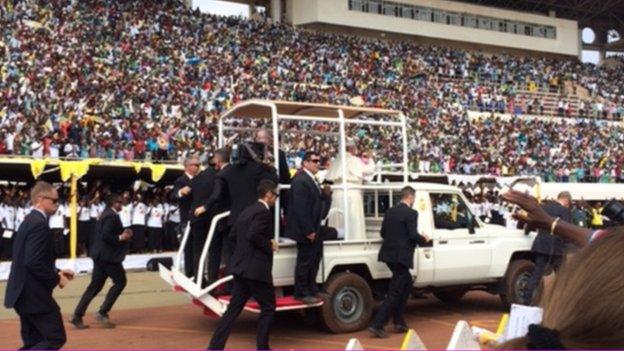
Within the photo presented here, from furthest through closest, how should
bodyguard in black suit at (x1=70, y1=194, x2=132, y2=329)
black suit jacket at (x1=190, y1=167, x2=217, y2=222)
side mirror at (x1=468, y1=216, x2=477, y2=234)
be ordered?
1. side mirror at (x1=468, y1=216, x2=477, y2=234)
2. bodyguard in black suit at (x1=70, y1=194, x2=132, y2=329)
3. black suit jacket at (x1=190, y1=167, x2=217, y2=222)

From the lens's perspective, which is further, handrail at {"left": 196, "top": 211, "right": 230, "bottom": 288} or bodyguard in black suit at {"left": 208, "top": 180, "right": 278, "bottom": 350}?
handrail at {"left": 196, "top": 211, "right": 230, "bottom": 288}

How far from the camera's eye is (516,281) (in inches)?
409

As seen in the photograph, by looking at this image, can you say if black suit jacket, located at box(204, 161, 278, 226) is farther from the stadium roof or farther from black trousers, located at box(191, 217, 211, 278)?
the stadium roof

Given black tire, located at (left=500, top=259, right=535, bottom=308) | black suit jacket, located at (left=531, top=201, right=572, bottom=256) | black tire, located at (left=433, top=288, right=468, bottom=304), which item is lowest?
black tire, located at (left=433, top=288, right=468, bottom=304)

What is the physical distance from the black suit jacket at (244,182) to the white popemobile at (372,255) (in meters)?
0.26

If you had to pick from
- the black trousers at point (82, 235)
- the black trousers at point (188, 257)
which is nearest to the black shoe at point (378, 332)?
the black trousers at point (188, 257)

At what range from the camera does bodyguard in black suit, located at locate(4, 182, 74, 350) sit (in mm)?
6059

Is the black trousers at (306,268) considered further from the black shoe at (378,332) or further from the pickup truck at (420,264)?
the black shoe at (378,332)

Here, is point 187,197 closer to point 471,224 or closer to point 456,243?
point 456,243

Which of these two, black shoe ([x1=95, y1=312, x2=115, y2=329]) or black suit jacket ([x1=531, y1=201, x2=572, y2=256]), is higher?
black suit jacket ([x1=531, y1=201, x2=572, y2=256])

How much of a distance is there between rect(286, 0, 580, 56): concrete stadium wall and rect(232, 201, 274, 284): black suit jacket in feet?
119

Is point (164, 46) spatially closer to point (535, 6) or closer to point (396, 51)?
point (396, 51)

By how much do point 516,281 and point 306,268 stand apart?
11.7 ft

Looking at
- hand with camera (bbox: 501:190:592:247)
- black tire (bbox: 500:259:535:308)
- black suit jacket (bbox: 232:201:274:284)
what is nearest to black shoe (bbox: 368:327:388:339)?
black suit jacket (bbox: 232:201:274:284)
